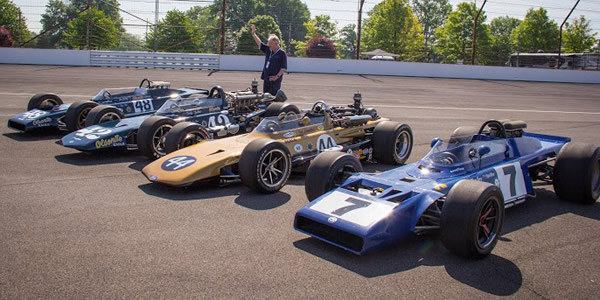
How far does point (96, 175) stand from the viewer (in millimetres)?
7898

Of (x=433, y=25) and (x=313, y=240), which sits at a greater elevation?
(x=433, y=25)

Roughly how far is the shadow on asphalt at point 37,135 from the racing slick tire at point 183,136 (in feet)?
12.4

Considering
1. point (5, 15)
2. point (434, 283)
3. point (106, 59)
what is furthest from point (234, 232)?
point (5, 15)

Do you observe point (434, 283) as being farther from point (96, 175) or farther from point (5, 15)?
point (5, 15)

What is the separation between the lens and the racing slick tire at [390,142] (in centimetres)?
894

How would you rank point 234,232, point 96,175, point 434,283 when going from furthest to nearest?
point 96,175
point 234,232
point 434,283

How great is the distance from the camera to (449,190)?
5.44 meters

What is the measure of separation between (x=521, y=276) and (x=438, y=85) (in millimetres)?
23319

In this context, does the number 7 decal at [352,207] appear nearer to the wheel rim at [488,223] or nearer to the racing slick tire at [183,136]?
the wheel rim at [488,223]

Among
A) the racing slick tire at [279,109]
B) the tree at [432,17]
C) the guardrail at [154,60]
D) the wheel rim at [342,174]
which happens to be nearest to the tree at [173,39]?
the guardrail at [154,60]

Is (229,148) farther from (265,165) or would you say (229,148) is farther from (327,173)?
(327,173)

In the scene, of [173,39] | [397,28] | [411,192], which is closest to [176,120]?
[411,192]

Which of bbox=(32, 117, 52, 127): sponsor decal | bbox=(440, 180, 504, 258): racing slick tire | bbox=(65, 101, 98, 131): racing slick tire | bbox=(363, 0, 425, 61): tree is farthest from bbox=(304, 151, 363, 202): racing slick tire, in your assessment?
bbox=(363, 0, 425, 61): tree

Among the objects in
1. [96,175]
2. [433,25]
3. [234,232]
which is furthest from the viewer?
[433,25]
